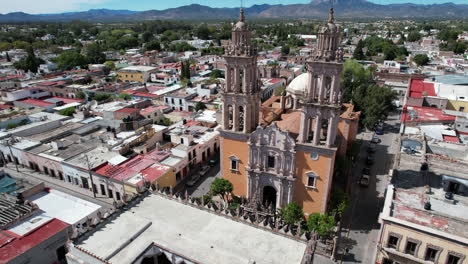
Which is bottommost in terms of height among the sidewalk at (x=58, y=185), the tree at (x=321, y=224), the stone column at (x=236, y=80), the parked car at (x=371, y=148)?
the sidewalk at (x=58, y=185)

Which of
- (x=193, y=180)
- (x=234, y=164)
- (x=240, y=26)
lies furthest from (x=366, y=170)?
(x=240, y=26)

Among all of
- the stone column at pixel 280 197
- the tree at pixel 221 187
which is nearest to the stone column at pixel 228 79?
the tree at pixel 221 187

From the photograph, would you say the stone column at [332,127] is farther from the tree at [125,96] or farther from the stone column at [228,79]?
the tree at [125,96]

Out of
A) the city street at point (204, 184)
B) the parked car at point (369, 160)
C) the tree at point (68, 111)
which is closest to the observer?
the city street at point (204, 184)

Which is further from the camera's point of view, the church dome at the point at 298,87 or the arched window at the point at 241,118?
the church dome at the point at 298,87

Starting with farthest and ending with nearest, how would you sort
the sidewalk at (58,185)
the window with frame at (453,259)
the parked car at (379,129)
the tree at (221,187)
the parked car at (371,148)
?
the parked car at (379,129), the parked car at (371,148), the sidewalk at (58,185), the tree at (221,187), the window with frame at (453,259)

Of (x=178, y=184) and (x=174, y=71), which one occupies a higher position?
(x=174, y=71)

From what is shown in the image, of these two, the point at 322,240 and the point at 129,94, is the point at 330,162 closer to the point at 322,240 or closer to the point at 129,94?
the point at 322,240

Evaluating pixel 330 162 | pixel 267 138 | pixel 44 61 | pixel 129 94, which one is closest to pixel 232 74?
pixel 267 138
